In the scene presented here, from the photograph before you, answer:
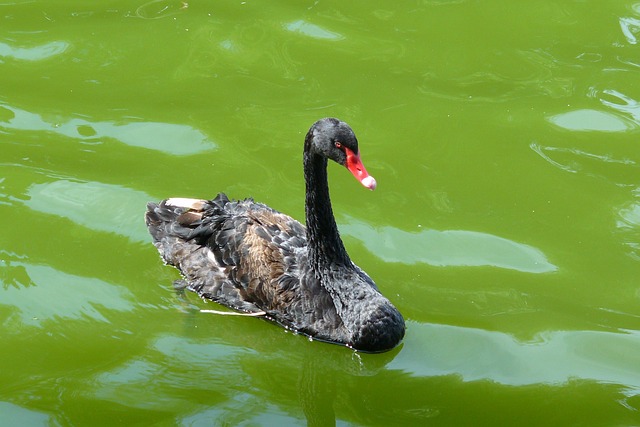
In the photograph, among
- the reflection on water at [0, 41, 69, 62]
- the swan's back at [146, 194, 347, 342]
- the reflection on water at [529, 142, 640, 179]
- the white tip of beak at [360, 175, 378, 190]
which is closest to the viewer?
the white tip of beak at [360, 175, 378, 190]

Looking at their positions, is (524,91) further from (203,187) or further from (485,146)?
(203,187)

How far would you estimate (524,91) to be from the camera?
879 cm

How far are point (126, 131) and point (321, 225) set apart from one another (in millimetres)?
2378

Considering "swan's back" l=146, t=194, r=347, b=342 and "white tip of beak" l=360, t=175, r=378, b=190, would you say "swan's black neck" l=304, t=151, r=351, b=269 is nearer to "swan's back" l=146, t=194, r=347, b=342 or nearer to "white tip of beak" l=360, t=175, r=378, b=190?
"swan's back" l=146, t=194, r=347, b=342

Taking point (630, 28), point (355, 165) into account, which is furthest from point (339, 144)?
point (630, 28)

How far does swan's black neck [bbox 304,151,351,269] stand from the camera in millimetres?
6389

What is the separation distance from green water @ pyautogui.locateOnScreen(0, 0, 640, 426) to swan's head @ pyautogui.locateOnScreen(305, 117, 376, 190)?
3.56 feet

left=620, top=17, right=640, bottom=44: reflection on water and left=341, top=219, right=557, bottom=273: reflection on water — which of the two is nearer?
left=341, top=219, right=557, bottom=273: reflection on water

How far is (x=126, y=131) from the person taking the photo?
812 cm

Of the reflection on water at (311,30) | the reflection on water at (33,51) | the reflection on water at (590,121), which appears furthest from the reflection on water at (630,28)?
the reflection on water at (33,51)

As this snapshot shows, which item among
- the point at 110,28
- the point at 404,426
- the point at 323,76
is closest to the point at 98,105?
the point at 110,28

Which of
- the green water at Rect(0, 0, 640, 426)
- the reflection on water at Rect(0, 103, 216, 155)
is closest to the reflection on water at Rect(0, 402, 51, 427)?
the green water at Rect(0, 0, 640, 426)

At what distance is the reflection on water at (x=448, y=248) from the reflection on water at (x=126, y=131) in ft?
5.08

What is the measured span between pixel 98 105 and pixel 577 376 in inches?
176
